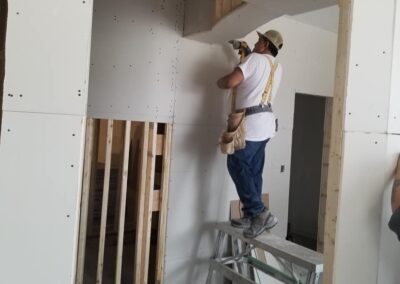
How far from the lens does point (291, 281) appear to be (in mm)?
2660

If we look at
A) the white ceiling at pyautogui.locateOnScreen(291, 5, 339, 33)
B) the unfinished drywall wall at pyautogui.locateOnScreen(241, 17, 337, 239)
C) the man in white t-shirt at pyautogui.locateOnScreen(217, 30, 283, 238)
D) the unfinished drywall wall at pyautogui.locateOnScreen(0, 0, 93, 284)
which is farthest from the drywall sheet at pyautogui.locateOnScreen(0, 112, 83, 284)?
the white ceiling at pyautogui.locateOnScreen(291, 5, 339, 33)

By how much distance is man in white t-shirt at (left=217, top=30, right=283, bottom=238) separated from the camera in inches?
107

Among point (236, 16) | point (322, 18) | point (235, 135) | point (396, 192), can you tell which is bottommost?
point (396, 192)

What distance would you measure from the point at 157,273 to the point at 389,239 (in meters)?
1.90

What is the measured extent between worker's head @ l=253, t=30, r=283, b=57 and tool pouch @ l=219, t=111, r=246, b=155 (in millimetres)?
565

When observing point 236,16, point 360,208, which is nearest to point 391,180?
point 360,208

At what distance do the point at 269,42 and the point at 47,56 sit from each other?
200 centimetres

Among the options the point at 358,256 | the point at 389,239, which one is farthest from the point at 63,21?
the point at 389,239

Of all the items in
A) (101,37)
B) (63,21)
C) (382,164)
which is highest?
(101,37)

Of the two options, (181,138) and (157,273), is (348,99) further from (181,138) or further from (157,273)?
(157,273)

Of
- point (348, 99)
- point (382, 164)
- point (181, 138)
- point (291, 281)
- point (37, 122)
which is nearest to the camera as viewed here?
point (37, 122)

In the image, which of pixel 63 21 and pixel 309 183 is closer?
pixel 63 21

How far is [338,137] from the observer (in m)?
1.76

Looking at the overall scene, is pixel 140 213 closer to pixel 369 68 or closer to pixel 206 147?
pixel 206 147
